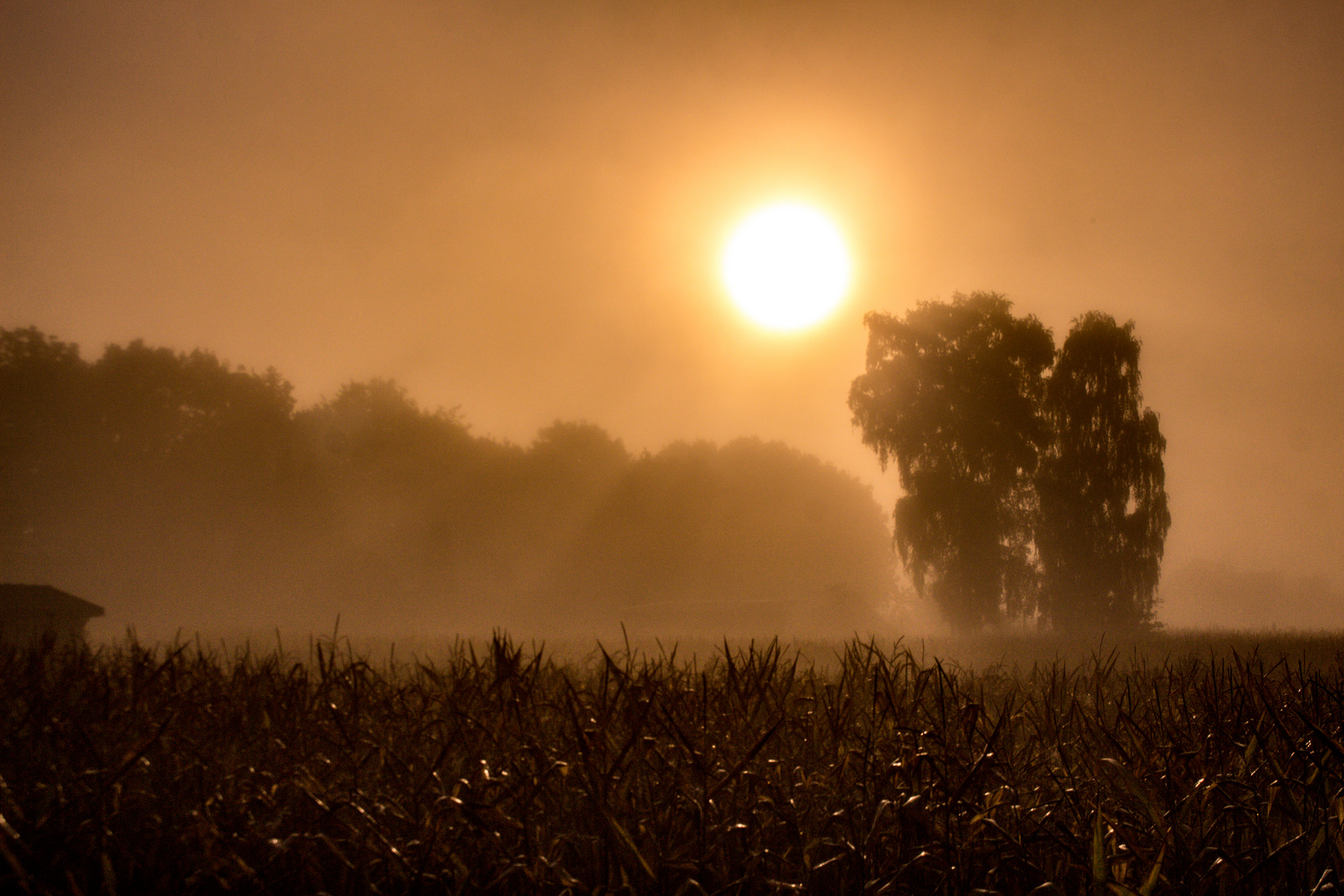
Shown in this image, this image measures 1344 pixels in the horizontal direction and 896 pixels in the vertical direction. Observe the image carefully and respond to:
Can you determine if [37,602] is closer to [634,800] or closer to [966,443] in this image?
[634,800]

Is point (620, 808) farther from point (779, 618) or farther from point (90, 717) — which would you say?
point (779, 618)

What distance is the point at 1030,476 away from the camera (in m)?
24.9

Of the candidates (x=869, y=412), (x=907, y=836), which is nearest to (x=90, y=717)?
(x=907, y=836)

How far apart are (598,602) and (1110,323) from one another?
112ft

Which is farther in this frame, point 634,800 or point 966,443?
point 966,443

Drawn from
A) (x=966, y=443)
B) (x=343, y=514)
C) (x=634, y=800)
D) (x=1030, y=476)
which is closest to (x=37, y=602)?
(x=634, y=800)

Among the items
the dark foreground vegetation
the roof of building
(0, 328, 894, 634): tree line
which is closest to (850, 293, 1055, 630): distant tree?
(0, 328, 894, 634): tree line

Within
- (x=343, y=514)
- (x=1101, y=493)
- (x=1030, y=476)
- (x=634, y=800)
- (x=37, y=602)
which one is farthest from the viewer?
(x=343, y=514)

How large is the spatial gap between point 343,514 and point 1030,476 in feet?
122

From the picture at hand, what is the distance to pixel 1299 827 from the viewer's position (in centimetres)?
228

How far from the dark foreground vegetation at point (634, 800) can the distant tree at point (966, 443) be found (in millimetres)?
22197

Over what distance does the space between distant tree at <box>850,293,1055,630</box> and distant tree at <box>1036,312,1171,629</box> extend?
0.76 metres

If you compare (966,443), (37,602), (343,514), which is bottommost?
(37,602)

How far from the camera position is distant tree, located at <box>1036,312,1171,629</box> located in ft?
77.4
